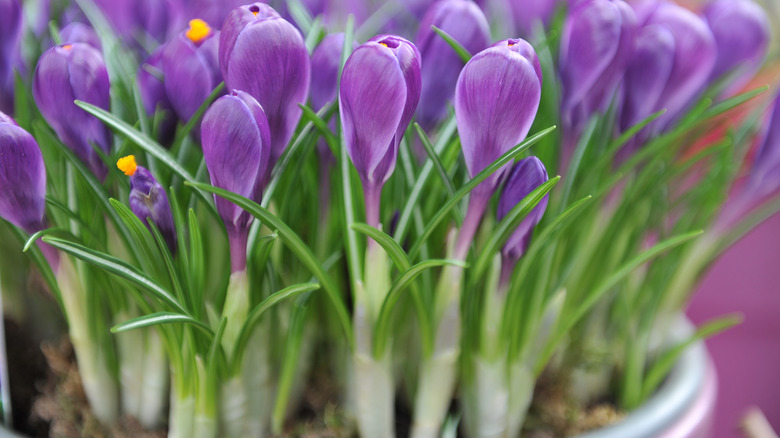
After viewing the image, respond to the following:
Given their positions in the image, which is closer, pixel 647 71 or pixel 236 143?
pixel 236 143

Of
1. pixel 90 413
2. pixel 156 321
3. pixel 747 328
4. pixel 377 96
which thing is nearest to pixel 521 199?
pixel 377 96

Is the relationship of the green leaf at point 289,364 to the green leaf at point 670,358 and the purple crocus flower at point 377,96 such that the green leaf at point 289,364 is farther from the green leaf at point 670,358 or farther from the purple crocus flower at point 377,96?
the green leaf at point 670,358

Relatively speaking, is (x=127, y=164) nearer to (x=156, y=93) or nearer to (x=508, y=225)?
(x=156, y=93)

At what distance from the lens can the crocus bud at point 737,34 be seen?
1.53 ft

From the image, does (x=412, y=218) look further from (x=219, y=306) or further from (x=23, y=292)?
(x=23, y=292)

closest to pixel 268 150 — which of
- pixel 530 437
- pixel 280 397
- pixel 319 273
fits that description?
pixel 319 273

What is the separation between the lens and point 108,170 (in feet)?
1.35

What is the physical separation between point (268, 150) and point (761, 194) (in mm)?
386

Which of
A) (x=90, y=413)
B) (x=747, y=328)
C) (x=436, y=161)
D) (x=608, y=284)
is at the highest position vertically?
(x=436, y=161)

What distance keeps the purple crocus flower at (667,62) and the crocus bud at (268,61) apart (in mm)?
223

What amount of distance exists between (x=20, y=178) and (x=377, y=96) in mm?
194

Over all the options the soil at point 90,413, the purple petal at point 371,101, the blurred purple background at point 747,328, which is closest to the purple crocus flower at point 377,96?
the purple petal at point 371,101

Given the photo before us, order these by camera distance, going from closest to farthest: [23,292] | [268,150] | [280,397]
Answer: [268,150] → [280,397] → [23,292]

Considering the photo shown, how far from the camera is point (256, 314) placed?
0.38 m
